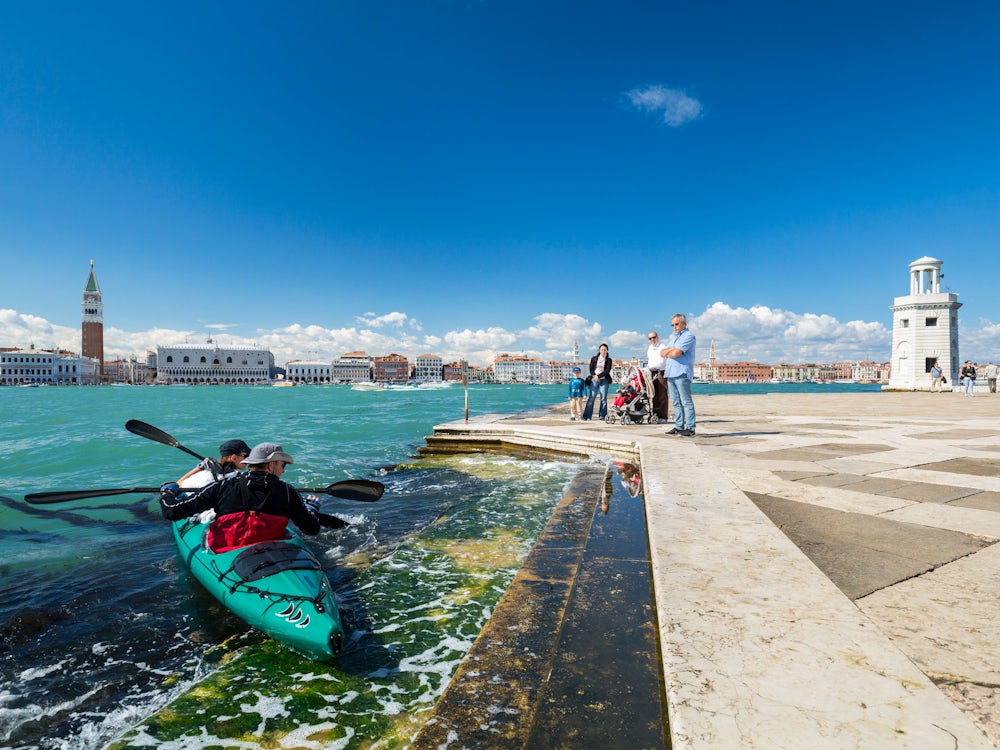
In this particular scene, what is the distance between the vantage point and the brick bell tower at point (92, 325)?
591 ft

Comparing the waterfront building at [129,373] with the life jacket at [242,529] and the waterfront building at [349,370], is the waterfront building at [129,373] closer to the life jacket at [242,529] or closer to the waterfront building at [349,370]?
the waterfront building at [349,370]

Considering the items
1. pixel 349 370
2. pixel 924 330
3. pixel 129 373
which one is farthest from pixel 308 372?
pixel 924 330

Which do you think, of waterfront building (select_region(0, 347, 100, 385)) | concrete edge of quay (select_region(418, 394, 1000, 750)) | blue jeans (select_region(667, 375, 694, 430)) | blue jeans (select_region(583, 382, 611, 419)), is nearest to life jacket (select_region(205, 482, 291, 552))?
concrete edge of quay (select_region(418, 394, 1000, 750))

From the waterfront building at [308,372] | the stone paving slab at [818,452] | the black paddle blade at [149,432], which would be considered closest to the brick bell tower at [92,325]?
the waterfront building at [308,372]

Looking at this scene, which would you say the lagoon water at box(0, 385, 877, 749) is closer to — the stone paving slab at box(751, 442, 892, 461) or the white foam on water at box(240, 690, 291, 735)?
the white foam on water at box(240, 690, 291, 735)

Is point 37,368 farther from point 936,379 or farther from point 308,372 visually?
point 936,379

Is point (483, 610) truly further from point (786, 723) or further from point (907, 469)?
point (907, 469)

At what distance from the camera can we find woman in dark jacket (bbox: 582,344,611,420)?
12711 millimetres

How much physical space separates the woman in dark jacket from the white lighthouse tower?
35.8m

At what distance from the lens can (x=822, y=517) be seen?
4.01 metres

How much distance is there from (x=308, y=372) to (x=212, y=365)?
105 feet

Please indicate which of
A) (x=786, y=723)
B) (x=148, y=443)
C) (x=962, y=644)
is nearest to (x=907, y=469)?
(x=962, y=644)

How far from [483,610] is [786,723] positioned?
2594 mm

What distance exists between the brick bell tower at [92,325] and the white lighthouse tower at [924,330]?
22067cm
